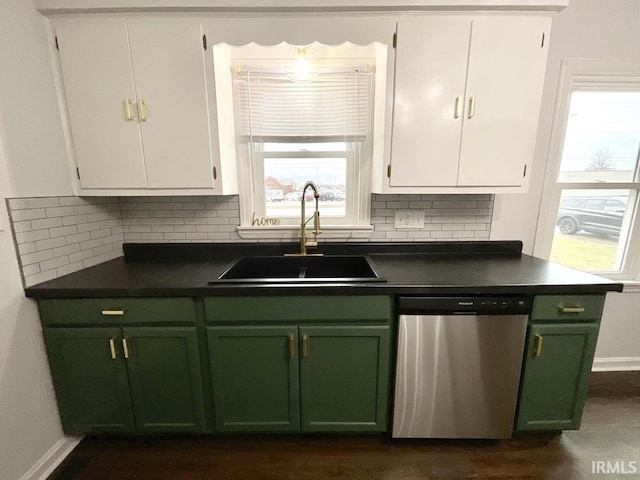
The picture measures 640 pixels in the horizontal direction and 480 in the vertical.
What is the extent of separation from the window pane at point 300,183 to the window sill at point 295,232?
11 cm

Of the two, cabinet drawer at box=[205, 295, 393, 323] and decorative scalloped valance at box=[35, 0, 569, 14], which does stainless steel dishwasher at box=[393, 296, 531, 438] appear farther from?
decorative scalloped valance at box=[35, 0, 569, 14]

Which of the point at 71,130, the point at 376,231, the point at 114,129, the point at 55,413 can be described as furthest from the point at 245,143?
the point at 55,413

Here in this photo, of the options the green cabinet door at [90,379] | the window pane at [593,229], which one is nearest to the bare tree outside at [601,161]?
the window pane at [593,229]

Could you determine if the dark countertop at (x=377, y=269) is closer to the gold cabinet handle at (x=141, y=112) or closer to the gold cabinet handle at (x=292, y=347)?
the gold cabinet handle at (x=292, y=347)

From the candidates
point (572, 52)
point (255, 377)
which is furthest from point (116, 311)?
point (572, 52)

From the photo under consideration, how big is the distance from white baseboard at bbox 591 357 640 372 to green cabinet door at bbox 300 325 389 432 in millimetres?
1952

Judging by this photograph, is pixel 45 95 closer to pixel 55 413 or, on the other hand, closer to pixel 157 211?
pixel 157 211

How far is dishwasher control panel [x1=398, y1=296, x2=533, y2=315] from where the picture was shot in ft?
4.64

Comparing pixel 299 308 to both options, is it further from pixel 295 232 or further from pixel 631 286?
pixel 631 286

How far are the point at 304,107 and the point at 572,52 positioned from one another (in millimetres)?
1745

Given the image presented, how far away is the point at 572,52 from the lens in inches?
72.9

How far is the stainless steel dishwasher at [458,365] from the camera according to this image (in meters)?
1.43

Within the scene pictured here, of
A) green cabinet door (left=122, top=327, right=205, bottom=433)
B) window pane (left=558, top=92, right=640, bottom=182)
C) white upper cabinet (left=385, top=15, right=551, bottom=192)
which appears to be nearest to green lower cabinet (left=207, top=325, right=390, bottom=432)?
green cabinet door (left=122, top=327, right=205, bottom=433)

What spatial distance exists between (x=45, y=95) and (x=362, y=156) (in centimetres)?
178
